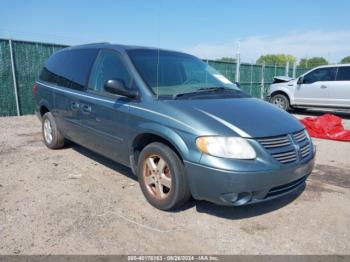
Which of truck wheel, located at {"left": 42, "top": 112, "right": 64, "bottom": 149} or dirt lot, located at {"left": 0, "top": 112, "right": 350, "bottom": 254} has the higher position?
truck wheel, located at {"left": 42, "top": 112, "right": 64, "bottom": 149}

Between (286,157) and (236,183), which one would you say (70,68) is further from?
(286,157)

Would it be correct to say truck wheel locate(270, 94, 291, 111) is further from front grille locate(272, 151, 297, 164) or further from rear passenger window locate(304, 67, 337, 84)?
front grille locate(272, 151, 297, 164)

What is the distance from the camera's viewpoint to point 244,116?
10.6ft

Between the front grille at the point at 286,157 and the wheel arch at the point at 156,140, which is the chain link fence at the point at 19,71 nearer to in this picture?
the wheel arch at the point at 156,140

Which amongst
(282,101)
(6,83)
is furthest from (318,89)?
(6,83)

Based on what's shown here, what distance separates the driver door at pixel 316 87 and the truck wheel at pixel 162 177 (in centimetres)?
937

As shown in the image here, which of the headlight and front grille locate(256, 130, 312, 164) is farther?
front grille locate(256, 130, 312, 164)

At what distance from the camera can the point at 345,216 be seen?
341 centimetres

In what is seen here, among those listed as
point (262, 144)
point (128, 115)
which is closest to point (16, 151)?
point (128, 115)

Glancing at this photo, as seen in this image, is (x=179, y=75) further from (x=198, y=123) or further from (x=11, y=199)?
(x=11, y=199)

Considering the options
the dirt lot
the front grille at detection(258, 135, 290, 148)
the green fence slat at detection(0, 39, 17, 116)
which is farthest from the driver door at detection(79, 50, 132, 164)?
the green fence slat at detection(0, 39, 17, 116)

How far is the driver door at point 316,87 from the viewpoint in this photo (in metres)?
10.9

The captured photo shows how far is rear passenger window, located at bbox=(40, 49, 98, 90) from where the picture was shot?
4508mm

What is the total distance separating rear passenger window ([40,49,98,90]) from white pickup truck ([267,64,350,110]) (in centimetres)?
899
